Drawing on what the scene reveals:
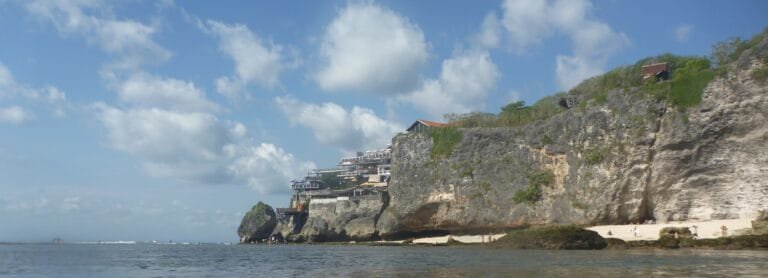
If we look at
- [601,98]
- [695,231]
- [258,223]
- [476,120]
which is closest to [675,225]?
[695,231]

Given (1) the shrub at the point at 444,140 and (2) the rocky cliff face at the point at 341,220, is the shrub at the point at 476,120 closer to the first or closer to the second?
(1) the shrub at the point at 444,140

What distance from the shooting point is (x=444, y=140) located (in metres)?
69.0

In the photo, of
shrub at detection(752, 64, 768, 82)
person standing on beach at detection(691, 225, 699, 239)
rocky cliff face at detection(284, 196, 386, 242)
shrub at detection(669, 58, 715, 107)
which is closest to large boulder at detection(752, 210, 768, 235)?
person standing on beach at detection(691, 225, 699, 239)

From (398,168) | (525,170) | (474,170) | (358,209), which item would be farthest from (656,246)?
(358,209)

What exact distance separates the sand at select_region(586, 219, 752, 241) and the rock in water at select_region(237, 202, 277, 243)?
6029cm

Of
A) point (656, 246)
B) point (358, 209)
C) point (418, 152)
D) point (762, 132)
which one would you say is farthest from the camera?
point (358, 209)

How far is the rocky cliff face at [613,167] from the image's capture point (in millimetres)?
45500

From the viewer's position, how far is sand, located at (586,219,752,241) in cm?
4241

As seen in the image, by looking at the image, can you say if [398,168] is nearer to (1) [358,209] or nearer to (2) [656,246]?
(1) [358,209]

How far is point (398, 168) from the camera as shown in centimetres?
7300

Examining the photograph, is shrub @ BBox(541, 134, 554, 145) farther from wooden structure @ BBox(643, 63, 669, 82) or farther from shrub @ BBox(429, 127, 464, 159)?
shrub @ BBox(429, 127, 464, 159)

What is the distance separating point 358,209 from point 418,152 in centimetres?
1353

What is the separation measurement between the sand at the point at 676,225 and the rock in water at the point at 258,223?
60.3 meters

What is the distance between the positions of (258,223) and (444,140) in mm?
43025
